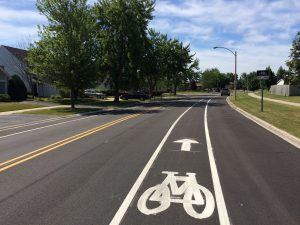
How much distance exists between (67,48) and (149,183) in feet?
103

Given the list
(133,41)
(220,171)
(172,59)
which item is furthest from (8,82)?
(220,171)

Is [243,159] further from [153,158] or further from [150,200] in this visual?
[150,200]

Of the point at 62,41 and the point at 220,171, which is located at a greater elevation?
the point at 62,41

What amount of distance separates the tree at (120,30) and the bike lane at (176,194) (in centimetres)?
4465

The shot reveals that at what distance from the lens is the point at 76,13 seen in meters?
38.9

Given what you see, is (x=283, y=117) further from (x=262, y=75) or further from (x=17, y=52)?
(x=17, y=52)

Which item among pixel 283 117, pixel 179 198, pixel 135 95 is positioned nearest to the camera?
pixel 179 198

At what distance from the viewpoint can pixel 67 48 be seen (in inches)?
1481

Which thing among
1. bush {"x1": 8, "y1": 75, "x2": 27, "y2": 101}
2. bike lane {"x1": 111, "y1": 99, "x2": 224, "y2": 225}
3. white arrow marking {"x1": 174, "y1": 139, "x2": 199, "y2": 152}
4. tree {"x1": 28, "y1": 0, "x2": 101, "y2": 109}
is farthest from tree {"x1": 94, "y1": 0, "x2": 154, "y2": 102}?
bike lane {"x1": 111, "y1": 99, "x2": 224, "y2": 225}

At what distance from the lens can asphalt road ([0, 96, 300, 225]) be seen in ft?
19.8

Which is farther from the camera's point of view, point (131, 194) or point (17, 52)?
point (17, 52)

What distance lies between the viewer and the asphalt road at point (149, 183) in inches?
238

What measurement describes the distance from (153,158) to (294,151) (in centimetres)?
440

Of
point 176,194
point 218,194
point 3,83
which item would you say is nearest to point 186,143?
point 218,194
